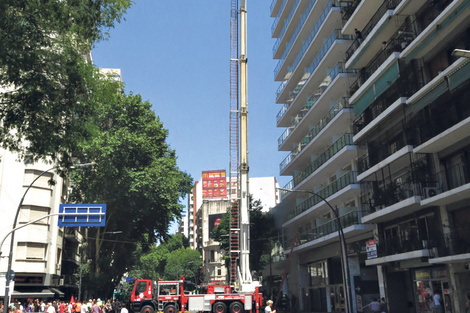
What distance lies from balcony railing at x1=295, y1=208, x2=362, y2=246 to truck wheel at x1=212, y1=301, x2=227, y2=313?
9.19 meters

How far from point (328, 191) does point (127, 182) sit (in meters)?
17.6

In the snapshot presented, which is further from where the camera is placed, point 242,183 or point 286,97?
point 286,97

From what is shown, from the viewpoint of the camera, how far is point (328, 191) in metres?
33.1

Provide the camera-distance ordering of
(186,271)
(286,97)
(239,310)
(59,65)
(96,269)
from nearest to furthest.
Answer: (59,65) → (239,310) → (96,269) → (286,97) → (186,271)

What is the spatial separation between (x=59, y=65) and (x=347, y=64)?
20507 mm

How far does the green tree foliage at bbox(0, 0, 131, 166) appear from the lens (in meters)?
12.5

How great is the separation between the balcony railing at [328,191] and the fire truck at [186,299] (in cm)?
920

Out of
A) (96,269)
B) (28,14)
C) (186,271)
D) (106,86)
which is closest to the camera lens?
(28,14)

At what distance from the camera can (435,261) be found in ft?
66.9

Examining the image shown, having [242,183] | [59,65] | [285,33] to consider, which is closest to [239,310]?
[242,183]

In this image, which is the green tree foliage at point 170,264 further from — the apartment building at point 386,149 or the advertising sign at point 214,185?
the apartment building at point 386,149

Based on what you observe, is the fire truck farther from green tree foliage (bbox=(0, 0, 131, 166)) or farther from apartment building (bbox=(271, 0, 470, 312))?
green tree foliage (bbox=(0, 0, 131, 166))

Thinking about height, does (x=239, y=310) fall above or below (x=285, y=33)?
below

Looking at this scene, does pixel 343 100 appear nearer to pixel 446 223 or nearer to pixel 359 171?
pixel 359 171
